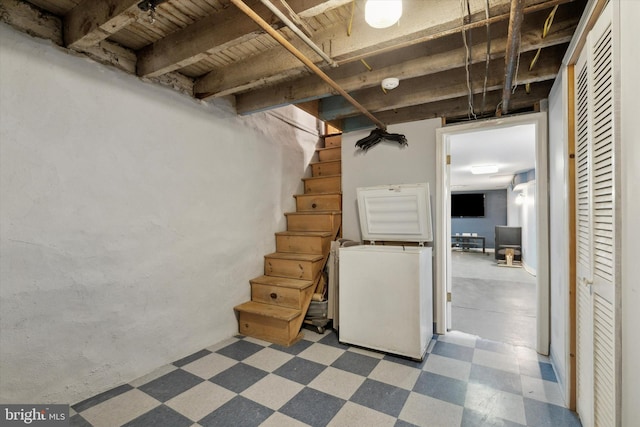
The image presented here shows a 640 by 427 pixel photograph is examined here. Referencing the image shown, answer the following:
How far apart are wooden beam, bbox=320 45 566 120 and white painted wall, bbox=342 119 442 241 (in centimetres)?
42

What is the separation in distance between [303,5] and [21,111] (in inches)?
64.4

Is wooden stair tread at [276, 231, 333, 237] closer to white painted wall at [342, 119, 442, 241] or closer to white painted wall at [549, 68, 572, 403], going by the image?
white painted wall at [342, 119, 442, 241]

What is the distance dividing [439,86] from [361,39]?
3.42 feet

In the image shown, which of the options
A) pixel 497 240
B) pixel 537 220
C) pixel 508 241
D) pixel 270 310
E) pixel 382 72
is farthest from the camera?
pixel 497 240

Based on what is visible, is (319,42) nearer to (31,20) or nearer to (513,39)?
(513,39)

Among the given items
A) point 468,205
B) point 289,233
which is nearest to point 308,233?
point 289,233

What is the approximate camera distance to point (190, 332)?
7.62 feet

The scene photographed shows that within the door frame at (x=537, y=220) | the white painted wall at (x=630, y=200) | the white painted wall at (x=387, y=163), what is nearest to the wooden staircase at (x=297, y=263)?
the white painted wall at (x=387, y=163)

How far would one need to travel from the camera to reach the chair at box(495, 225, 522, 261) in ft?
23.8

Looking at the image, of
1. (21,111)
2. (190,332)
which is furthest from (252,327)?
(21,111)

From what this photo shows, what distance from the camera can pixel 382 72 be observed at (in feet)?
6.81

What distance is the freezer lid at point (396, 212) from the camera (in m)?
2.67

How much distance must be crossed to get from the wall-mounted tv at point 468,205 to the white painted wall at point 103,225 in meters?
9.74

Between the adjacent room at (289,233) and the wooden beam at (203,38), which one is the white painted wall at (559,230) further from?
the wooden beam at (203,38)
